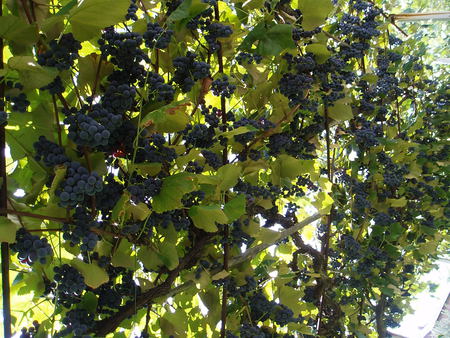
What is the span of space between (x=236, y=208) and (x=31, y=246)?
0.40m

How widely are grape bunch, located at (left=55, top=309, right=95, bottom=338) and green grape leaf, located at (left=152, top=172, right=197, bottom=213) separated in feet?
0.83

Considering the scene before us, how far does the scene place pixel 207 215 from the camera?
88cm

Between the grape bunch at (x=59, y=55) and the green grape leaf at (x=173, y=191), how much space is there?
26cm

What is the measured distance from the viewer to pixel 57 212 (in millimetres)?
738

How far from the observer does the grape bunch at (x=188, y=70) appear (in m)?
0.84

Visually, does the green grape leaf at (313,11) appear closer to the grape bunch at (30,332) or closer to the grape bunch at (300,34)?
the grape bunch at (300,34)

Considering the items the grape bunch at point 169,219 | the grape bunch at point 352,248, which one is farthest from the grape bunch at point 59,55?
the grape bunch at point 352,248

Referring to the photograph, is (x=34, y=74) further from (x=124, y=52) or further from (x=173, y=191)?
(x=173, y=191)

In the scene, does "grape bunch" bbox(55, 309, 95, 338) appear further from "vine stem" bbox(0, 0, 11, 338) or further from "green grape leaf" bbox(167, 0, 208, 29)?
"green grape leaf" bbox(167, 0, 208, 29)

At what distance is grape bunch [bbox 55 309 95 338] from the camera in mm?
805

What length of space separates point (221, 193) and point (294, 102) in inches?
10.5

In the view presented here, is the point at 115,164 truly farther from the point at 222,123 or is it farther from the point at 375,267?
the point at 375,267

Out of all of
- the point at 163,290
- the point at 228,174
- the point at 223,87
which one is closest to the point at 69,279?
the point at 163,290

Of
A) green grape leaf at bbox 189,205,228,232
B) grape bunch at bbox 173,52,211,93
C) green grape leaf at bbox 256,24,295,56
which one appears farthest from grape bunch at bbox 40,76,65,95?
green grape leaf at bbox 256,24,295,56
